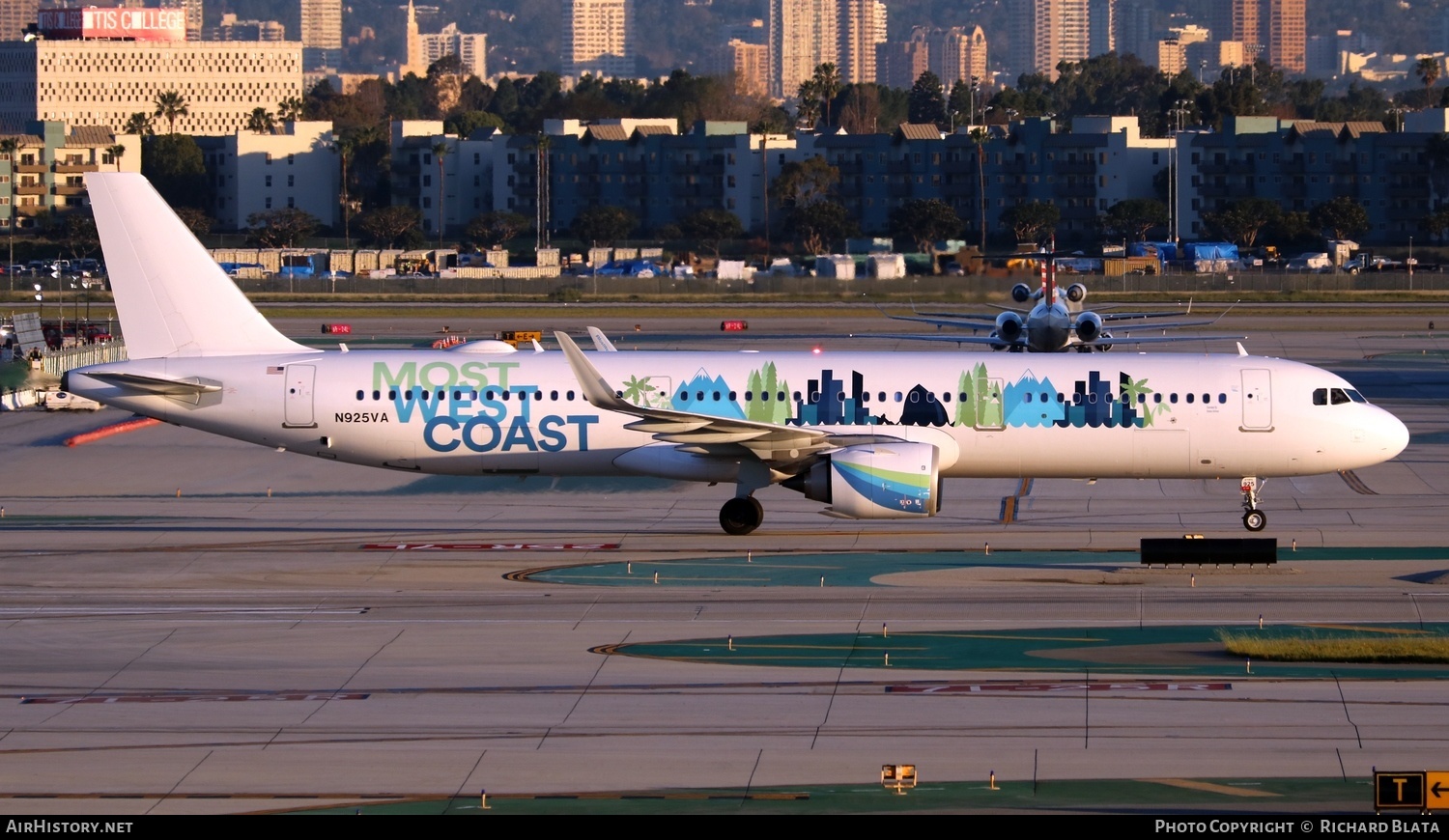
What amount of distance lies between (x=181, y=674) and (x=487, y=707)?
4.85m

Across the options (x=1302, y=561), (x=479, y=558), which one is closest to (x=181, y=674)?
(x=479, y=558)

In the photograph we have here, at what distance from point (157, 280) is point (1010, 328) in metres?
38.0

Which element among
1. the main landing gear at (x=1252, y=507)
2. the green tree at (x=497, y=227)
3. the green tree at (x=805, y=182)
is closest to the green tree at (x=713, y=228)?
the green tree at (x=805, y=182)

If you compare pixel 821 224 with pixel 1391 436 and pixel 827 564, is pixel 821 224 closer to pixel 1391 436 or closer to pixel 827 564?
pixel 1391 436

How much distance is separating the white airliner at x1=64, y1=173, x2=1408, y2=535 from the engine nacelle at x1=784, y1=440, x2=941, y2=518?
113 cm

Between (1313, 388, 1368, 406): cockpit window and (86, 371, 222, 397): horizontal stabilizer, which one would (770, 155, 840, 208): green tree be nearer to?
(1313, 388, 1368, 406): cockpit window

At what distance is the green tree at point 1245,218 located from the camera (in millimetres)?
157500

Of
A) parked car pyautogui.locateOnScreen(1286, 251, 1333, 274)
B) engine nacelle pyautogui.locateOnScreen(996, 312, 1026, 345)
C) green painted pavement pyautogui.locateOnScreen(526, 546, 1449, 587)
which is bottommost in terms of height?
green painted pavement pyautogui.locateOnScreen(526, 546, 1449, 587)

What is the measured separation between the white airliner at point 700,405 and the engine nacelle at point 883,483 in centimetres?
113

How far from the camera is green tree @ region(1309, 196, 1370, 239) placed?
156m

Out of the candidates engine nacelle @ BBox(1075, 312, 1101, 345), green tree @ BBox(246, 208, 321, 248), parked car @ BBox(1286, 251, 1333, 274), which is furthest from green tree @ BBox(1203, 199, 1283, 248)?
engine nacelle @ BBox(1075, 312, 1101, 345)

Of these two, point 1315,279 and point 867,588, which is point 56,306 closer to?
point 1315,279

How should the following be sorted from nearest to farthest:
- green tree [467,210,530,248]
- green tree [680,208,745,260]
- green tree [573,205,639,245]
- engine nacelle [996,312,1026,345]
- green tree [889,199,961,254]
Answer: engine nacelle [996,312,1026,345] → green tree [889,199,961,254] → green tree [680,208,745,260] → green tree [573,205,639,245] → green tree [467,210,530,248]

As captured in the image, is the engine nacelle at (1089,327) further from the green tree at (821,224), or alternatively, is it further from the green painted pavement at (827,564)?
the green tree at (821,224)
